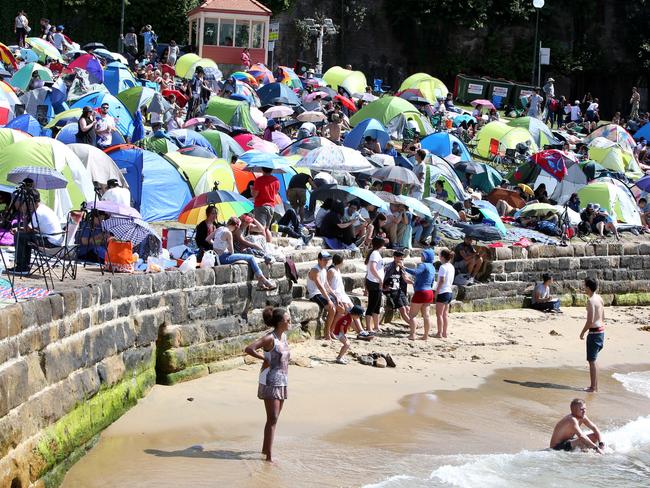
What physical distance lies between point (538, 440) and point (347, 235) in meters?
5.96

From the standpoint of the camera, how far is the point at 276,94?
99.3 ft

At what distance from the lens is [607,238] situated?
23.1 meters

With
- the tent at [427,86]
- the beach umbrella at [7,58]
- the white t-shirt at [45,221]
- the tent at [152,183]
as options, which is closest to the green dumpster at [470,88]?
the tent at [427,86]

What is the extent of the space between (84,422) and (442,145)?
17120mm

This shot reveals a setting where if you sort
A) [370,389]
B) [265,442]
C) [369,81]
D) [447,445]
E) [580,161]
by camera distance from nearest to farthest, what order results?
1. [265,442]
2. [447,445]
3. [370,389]
4. [580,161]
5. [369,81]

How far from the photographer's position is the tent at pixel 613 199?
2431cm

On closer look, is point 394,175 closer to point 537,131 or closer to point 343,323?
point 343,323

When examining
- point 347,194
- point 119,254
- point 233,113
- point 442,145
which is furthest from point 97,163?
point 442,145

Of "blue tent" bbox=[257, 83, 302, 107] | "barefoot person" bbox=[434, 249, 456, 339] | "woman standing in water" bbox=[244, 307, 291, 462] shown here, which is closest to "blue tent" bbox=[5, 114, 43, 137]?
"barefoot person" bbox=[434, 249, 456, 339]

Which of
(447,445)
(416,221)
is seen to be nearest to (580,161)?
(416,221)

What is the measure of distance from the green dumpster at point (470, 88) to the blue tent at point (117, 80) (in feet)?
48.6

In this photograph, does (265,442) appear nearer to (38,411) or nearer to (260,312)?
(38,411)

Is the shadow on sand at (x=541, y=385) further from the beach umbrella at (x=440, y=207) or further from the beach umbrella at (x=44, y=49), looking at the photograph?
the beach umbrella at (x=44, y=49)

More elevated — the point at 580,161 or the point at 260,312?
the point at 580,161
